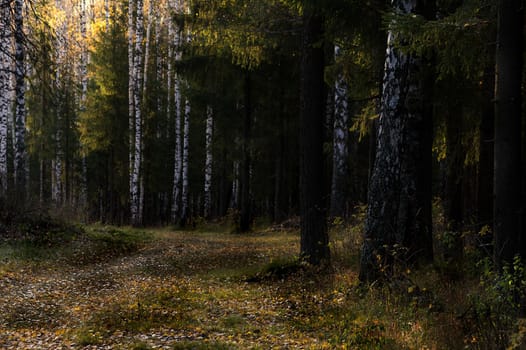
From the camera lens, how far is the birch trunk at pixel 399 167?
24.8 ft

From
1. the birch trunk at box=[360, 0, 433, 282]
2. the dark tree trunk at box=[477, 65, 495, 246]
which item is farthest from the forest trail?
the dark tree trunk at box=[477, 65, 495, 246]

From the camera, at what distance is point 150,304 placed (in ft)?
25.2

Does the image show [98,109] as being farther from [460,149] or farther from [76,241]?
[460,149]

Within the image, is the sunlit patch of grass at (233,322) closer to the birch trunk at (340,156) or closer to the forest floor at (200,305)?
the forest floor at (200,305)

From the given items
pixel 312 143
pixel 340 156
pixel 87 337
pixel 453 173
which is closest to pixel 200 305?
pixel 87 337

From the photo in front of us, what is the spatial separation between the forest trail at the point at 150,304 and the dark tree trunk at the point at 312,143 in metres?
1.22

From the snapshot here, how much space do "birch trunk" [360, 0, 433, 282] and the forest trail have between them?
1.74 metres

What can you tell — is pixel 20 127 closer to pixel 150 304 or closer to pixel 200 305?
pixel 150 304

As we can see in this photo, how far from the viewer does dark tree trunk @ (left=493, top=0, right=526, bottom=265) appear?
16.9ft

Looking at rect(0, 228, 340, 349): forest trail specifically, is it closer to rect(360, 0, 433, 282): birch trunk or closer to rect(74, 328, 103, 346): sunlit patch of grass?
rect(74, 328, 103, 346): sunlit patch of grass

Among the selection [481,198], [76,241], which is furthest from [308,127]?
[76,241]

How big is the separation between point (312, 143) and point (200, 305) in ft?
13.8

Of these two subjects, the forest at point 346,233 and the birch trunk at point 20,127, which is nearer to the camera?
the forest at point 346,233

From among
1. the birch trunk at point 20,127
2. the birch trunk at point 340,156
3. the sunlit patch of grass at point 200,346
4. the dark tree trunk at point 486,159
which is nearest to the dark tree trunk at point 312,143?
the dark tree trunk at point 486,159
